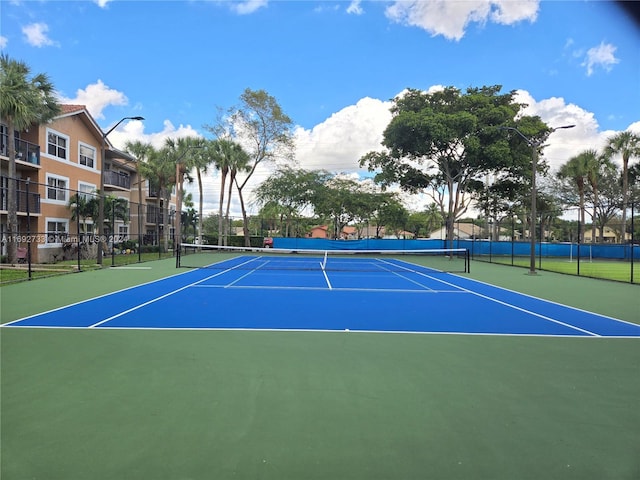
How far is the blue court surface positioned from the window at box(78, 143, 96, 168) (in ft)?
68.1

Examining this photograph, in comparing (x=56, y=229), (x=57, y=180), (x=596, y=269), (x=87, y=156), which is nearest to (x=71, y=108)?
(x=87, y=156)

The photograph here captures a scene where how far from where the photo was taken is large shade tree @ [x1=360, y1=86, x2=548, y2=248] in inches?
1177

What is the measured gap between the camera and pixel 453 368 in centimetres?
519

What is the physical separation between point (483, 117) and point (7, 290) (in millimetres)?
30254

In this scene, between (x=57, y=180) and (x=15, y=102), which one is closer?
(x=15, y=102)

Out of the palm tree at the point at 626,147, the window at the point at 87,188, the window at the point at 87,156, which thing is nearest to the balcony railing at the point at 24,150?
the window at the point at 87,188

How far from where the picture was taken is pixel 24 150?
23.8 metres

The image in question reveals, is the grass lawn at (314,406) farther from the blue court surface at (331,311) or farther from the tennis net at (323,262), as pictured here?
the tennis net at (323,262)

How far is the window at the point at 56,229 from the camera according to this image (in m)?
25.0

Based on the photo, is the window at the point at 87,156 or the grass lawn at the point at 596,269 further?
the window at the point at 87,156

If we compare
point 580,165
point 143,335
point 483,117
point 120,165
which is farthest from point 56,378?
point 580,165

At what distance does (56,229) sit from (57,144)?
5416 mm

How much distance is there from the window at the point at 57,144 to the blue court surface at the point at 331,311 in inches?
694

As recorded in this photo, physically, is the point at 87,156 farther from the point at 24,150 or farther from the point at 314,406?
the point at 314,406
